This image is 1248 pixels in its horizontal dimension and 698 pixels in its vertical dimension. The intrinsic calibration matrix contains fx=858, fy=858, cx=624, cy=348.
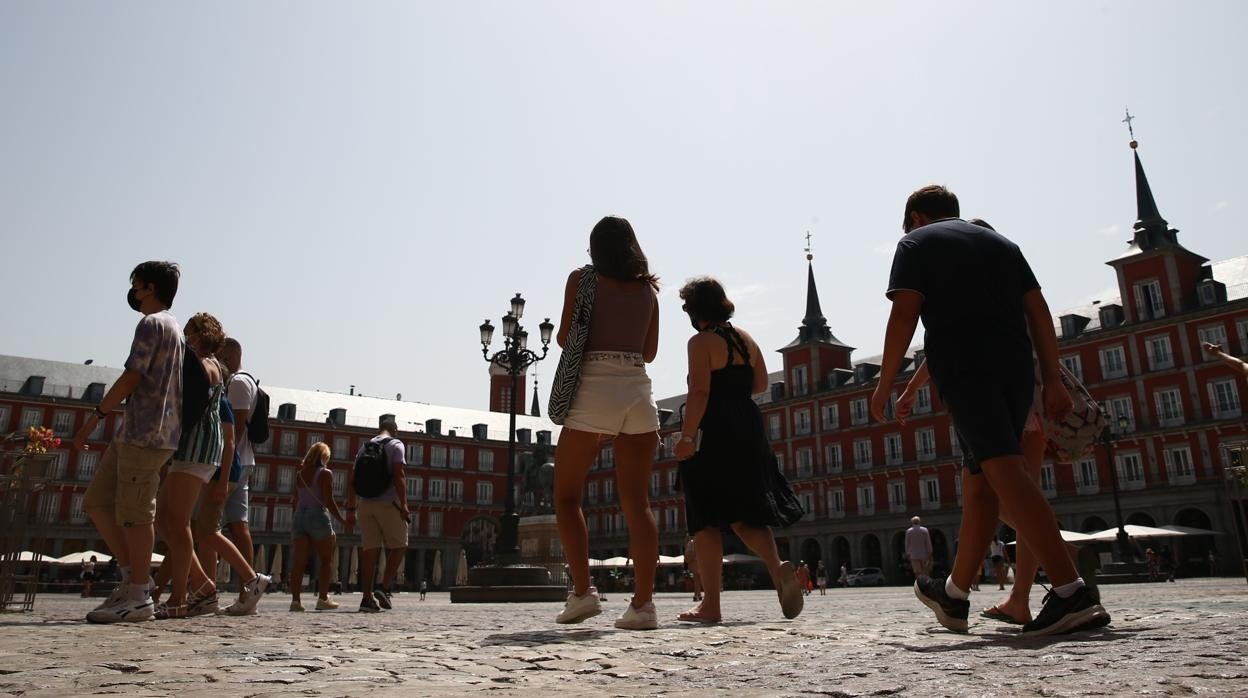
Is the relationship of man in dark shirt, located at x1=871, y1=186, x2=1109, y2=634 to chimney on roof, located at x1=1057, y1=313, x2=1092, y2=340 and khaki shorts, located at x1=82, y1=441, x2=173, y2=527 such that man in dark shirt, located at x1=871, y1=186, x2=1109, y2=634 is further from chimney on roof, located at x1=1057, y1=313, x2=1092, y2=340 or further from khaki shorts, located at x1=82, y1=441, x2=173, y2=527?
chimney on roof, located at x1=1057, y1=313, x2=1092, y2=340

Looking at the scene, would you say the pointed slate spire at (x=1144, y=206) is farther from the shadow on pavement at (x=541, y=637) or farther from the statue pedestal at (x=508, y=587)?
the shadow on pavement at (x=541, y=637)

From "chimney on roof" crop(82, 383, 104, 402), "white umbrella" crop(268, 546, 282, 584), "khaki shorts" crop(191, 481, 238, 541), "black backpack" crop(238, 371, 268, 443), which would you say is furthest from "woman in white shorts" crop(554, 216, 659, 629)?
"chimney on roof" crop(82, 383, 104, 402)

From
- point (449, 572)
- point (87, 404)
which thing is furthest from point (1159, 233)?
point (87, 404)

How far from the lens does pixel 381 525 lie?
7.98 m

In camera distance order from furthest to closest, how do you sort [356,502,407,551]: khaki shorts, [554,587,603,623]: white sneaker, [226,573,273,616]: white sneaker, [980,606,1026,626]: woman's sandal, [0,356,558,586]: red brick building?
[0,356,558,586]: red brick building < [356,502,407,551]: khaki shorts < [226,573,273,616]: white sneaker < [554,587,603,623]: white sneaker < [980,606,1026,626]: woman's sandal

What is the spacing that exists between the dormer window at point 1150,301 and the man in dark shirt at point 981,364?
4312cm

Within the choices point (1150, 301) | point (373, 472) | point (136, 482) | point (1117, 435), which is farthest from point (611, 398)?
point (1150, 301)

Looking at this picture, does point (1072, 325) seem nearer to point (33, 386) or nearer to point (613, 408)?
point (613, 408)

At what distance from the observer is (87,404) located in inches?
2142

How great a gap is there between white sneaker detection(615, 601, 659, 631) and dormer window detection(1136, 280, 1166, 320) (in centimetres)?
4362

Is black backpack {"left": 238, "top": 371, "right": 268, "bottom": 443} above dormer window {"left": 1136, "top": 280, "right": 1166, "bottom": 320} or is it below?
below

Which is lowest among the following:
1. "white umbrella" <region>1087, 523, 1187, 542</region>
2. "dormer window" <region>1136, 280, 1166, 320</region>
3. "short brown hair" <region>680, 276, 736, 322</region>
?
"white umbrella" <region>1087, 523, 1187, 542</region>

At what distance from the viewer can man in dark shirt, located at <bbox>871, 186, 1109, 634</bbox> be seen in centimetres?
321

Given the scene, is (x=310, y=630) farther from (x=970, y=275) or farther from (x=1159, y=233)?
(x=1159, y=233)
